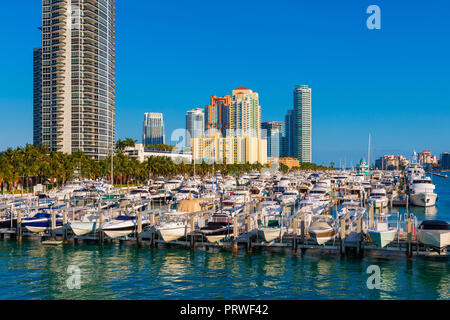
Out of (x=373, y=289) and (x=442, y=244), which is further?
(x=442, y=244)

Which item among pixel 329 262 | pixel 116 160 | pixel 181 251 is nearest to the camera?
pixel 329 262

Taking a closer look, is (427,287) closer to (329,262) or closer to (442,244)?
(442,244)

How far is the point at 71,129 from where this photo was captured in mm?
165750

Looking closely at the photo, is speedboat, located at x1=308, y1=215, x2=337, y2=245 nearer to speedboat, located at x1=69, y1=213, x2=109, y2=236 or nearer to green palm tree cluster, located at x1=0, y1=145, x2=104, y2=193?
speedboat, located at x1=69, y1=213, x2=109, y2=236

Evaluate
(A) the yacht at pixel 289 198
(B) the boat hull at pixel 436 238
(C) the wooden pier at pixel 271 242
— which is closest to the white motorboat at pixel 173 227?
(C) the wooden pier at pixel 271 242

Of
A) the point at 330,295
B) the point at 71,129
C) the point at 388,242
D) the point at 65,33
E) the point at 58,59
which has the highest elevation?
the point at 65,33

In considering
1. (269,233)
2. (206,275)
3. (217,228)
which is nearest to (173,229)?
(217,228)

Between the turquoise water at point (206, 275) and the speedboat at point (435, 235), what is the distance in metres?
2.02

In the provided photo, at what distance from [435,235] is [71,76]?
518ft

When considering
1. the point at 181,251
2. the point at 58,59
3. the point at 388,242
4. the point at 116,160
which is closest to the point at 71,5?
the point at 58,59

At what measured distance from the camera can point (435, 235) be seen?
34688 millimetres

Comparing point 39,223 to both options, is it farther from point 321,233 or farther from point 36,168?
point 36,168

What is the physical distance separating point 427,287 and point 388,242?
6.17 meters

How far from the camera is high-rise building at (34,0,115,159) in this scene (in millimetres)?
164625
